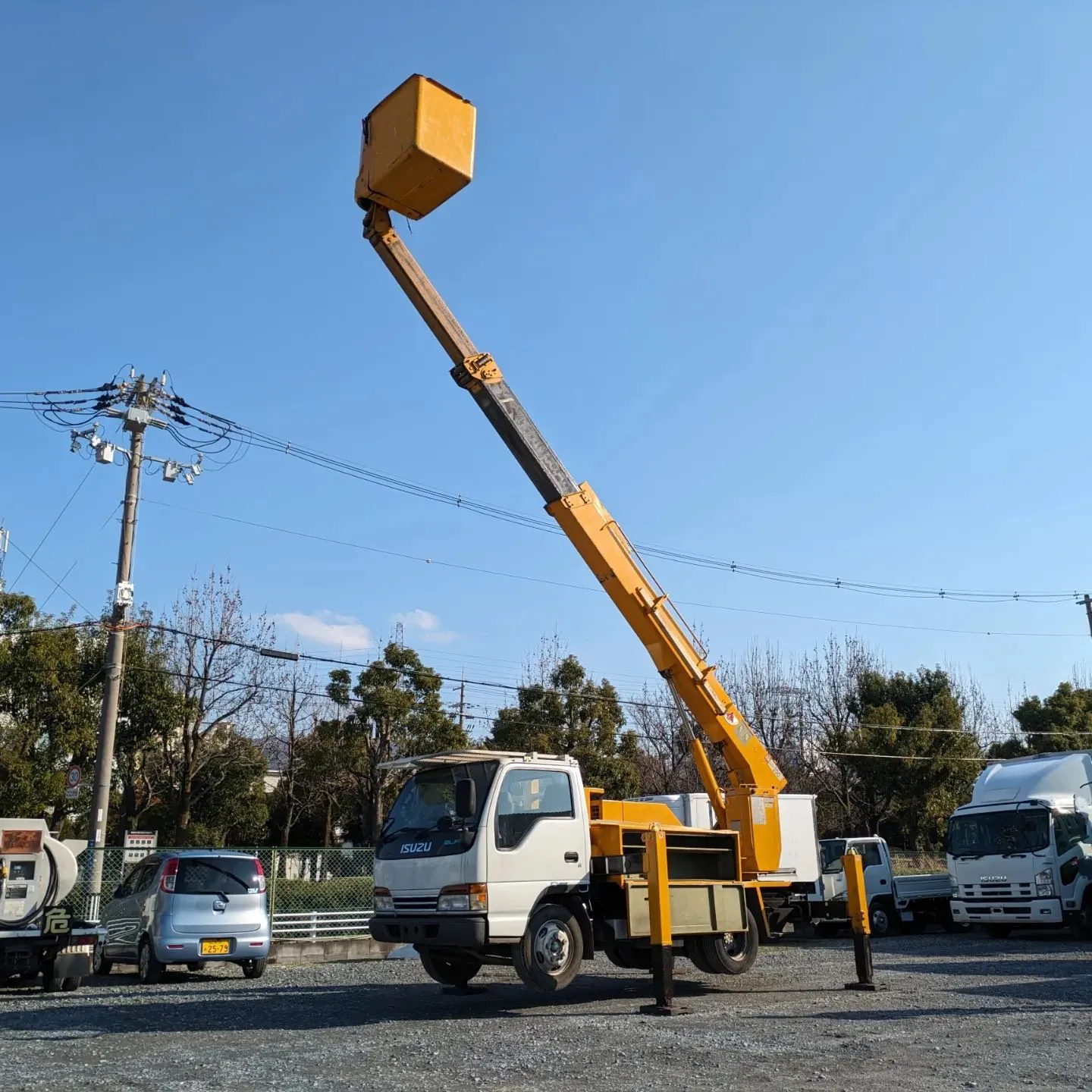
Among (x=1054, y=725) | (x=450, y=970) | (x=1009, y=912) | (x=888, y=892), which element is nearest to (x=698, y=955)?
(x=450, y=970)

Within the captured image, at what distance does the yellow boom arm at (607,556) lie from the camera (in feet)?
42.9

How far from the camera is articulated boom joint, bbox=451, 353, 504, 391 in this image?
13.1m

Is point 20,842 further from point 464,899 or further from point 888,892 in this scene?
point 888,892

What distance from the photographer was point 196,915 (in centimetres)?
1316

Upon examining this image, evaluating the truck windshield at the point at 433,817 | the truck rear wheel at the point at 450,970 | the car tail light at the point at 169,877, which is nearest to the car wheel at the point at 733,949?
the truck rear wheel at the point at 450,970

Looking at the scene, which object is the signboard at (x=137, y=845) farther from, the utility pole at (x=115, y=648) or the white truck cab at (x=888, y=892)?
the white truck cab at (x=888, y=892)

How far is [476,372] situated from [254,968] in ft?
27.7

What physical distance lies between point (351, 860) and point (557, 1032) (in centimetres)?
1036

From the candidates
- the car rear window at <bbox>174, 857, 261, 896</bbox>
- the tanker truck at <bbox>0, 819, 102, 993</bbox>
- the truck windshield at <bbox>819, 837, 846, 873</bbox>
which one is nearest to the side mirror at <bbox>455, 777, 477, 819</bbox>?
the car rear window at <bbox>174, 857, 261, 896</bbox>

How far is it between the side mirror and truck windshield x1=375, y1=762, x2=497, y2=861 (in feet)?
0.49

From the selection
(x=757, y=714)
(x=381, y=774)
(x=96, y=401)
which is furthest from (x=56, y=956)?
(x=757, y=714)

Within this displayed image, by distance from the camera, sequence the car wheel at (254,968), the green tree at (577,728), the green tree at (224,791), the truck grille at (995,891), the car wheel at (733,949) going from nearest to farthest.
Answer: the car wheel at (733,949)
the car wheel at (254,968)
the truck grille at (995,891)
the green tree at (224,791)
the green tree at (577,728)

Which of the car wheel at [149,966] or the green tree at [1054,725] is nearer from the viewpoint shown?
the car wheel at [149,966]

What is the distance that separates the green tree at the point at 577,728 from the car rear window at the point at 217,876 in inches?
548
